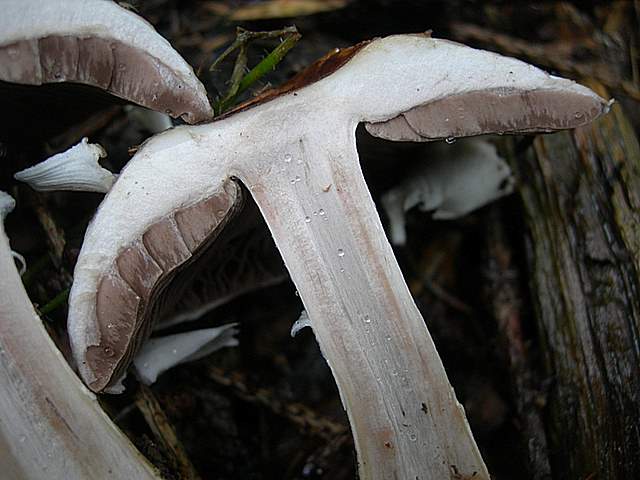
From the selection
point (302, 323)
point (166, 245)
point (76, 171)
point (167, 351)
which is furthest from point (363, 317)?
point (76, 171)

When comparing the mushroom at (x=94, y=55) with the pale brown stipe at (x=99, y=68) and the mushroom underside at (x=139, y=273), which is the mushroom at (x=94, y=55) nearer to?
the pale brown stipe at (x=99, y=68)

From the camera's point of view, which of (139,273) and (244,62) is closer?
(139,273)

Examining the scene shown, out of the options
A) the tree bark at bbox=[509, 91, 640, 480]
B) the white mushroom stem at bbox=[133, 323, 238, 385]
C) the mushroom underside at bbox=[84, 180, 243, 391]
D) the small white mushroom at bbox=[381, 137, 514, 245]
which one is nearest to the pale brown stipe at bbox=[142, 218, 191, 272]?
the mushroom underside at bbox=[84, 180, 243, 391]

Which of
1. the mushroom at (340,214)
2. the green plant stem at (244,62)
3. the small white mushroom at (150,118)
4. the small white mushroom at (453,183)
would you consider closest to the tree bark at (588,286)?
the small white mushroom at (453,183)

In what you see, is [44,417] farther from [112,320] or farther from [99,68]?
[99,68]

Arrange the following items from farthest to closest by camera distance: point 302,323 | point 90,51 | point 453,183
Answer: point 453,183 < point 302,323 < point 90,51

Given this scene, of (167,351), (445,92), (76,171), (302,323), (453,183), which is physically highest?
(445,92)

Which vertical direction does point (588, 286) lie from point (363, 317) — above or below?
below

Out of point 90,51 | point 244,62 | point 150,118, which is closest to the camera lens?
point 90,51
